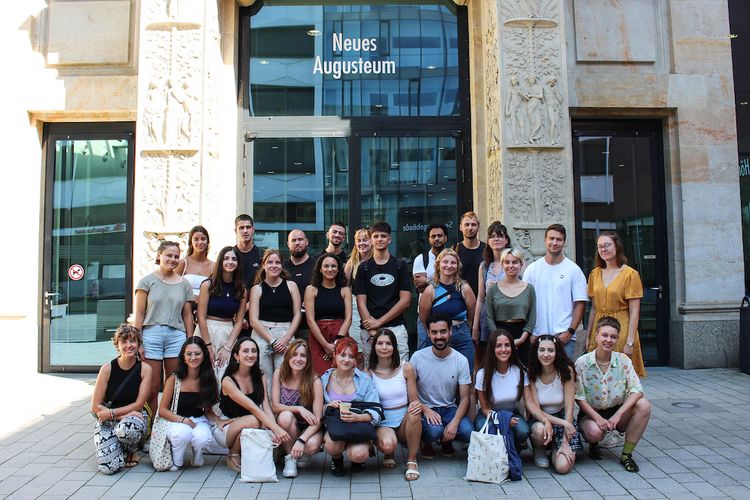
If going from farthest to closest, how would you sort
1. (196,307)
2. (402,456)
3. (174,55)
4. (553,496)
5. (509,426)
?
(174,55) < (196,307) < (402,456) < (509,426) < (553,496)

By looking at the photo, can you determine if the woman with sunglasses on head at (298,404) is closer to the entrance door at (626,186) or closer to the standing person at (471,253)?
the standing person at (471,253)

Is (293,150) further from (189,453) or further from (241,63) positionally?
(189,453)

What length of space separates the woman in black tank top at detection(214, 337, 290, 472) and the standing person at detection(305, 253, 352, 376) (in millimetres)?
707

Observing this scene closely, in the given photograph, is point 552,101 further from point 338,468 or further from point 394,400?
point 338,468

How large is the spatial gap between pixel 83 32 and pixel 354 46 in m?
4.14

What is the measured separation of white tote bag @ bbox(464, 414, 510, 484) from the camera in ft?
15.6

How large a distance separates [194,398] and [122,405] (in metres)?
0.64

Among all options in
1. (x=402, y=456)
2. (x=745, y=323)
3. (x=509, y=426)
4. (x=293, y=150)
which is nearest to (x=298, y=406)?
(x=402, y=456)

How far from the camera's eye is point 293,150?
977 centimetres

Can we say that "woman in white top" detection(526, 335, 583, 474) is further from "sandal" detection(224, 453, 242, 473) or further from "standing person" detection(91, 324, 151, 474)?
"standing person" detection(91, 324, 151, 474)

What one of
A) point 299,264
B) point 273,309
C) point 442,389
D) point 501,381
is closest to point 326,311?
point 273,309

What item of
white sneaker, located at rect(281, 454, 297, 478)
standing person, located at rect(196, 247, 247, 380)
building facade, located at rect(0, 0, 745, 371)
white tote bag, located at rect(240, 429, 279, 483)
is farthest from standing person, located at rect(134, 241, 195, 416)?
building facade, located at rect(0, 0, 745, 371)

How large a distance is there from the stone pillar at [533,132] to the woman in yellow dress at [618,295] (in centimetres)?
238

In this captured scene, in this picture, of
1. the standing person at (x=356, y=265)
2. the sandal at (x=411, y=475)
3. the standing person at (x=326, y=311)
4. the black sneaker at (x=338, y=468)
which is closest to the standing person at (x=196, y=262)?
the standing person at (x=326, y=311)
